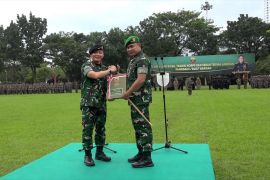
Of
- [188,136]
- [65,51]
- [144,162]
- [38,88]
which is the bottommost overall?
[188,136]

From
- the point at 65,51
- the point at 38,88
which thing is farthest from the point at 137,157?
the point at 65,51

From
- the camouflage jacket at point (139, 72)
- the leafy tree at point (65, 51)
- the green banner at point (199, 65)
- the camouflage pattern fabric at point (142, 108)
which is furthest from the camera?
the leafy tree at point (65, 51)

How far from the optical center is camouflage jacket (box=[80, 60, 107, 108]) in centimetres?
591

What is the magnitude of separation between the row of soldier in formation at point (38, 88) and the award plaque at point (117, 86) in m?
34.3

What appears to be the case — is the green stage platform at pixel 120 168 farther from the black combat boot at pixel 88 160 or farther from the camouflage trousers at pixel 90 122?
the camouflage trousers at pixel 90 122

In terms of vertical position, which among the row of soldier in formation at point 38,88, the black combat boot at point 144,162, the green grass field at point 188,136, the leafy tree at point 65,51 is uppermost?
the leafy tree at point 65,51

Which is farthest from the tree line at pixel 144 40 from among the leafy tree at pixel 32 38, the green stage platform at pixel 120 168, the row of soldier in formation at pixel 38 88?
the green stage platform at pixel 120 168

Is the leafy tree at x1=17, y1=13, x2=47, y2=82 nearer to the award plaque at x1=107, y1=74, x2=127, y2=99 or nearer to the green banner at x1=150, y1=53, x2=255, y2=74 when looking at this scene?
the green banner at x1=150, y1=53, x2=255, y2=74

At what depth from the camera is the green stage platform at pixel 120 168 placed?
524 cm

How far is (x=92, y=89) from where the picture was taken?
5.98 meters

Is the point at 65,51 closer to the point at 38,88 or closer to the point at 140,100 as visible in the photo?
the point at 38,88

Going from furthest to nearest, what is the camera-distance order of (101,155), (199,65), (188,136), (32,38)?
(32,38)
(199,65)
(188,136)
(101,155)

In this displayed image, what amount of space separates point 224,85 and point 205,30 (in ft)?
68.3

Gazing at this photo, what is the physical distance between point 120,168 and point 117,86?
1.09 metres
